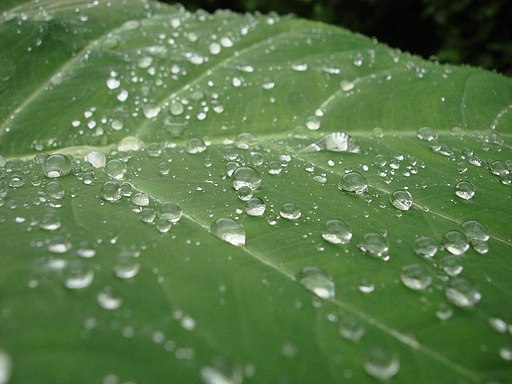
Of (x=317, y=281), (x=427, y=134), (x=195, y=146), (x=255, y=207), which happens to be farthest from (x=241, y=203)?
(x=427, y=134)

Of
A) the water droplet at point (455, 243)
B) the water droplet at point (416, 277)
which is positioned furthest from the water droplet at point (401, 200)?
the water droplet at point (416, 277)

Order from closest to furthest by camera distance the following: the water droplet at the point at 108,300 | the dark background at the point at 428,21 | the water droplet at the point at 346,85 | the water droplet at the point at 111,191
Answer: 1. the water droplet at the point at 108,300
2. the water droplet at the point at 111,191
3. the water droplet at the point at 346,85
4. the dark background at the point at 428,21

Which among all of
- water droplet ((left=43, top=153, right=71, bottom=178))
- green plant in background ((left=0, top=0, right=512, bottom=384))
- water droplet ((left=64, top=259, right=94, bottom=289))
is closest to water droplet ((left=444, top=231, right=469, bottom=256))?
green plant in background ((left=0, top=0, right=512, bottom=384))

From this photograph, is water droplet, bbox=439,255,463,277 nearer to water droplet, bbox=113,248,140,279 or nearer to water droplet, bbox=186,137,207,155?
water droplet, bbox=113,248,140,279

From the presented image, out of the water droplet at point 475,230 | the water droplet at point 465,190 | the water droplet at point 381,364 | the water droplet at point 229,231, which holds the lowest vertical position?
the water droplet at point 475,230

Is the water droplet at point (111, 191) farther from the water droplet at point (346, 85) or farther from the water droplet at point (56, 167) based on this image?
the water droplet at point (346, 85)

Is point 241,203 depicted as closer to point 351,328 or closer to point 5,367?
point 351,328

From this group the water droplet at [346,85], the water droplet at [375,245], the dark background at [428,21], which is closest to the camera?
the water droplet at [375,245]

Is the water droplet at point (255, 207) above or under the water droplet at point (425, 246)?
above
